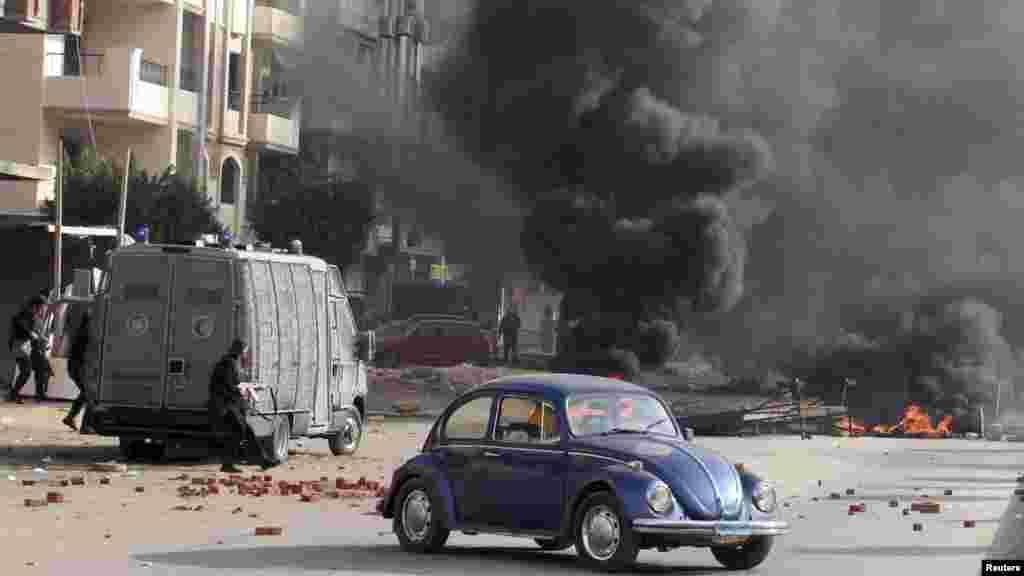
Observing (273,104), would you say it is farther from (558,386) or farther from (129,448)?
(558,386)

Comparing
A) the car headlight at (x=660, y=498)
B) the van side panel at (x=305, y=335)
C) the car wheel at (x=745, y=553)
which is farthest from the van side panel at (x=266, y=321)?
the car headlight at (x=660, y=498)

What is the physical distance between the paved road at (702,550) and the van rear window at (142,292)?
5.27 meters

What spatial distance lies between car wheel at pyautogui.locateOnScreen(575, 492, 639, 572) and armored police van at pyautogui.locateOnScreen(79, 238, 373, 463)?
29.1 feet

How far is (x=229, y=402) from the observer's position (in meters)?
21.1

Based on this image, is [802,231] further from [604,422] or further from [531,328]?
[604,422]

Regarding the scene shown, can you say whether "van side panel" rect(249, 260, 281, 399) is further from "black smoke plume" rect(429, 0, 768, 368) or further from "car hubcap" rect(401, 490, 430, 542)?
"black smoke plume" rect(429, 0, 768, 368)

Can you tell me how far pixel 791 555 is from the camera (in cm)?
1510

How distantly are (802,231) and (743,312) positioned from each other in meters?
3.60

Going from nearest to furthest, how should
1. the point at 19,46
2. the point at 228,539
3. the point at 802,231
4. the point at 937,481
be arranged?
1. the point at 228,539
2. the point at 937,481
3. the point at 19,46
4. the point at 802,231

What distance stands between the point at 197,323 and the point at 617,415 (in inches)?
359

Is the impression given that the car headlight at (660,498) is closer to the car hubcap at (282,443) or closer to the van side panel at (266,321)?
the van side panel at (266,321)

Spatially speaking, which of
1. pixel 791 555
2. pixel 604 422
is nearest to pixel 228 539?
pixel 604 422

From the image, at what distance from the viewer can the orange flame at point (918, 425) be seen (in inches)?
1720

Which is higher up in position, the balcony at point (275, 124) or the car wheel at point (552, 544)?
the balcony at point (275, 124)
